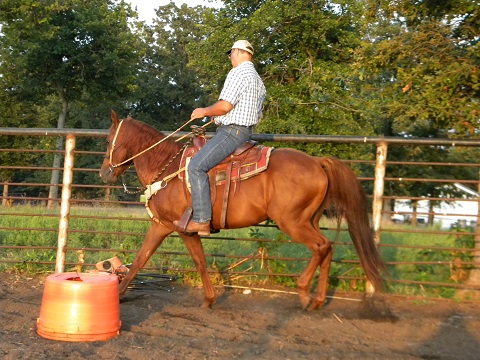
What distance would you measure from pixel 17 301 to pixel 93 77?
76.4ft

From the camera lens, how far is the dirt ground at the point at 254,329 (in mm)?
4754

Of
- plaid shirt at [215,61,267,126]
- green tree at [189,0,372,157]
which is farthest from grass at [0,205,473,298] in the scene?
green tree at [189,0,372,157]

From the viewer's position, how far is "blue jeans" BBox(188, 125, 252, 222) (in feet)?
20.5

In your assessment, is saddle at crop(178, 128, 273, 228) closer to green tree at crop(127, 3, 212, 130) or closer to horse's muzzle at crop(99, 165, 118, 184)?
horse's muzzle at crop(99, 165, 118, 184)

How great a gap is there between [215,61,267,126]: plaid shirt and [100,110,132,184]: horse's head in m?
1.14

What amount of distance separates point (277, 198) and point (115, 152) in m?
1.92

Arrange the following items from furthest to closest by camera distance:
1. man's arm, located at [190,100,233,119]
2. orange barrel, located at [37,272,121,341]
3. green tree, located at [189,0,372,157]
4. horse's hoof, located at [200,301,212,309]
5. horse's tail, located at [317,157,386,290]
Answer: green tree, located at [189,0,372,157]
horse's hoof, located at [200,301,212,309]
horse's tail, located at [317,157,386,290]
man's arm, located at [190,100,233,119]
orange barrel, located at [37,272,121,341]

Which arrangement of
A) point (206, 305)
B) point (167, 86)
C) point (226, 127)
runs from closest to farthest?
1. point (226, 127)
2. point (206, 305)
3. point (167, 86)

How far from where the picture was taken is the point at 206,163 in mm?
6258

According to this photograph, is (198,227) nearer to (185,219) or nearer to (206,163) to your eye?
(185,219)

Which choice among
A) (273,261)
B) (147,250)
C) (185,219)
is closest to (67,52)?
(273,261)

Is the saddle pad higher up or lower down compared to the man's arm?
lower down

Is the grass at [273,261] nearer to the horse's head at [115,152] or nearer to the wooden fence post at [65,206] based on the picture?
the wooden fence post at [65,206]

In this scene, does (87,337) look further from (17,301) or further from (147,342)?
(17,301)
